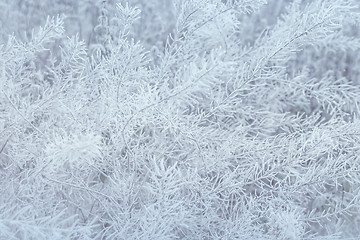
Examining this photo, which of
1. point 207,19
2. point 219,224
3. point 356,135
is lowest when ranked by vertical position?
point 219,224

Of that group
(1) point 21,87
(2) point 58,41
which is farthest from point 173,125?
(2) point 58,41

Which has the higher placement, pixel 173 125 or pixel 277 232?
pixel 173 125

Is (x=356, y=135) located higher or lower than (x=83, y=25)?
lower

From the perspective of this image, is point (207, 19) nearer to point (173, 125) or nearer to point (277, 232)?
point (173, 125)

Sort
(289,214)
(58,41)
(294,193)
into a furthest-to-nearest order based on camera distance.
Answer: (58,41), (294,193), (289,214)

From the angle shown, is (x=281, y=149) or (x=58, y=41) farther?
(x=58, y=41)

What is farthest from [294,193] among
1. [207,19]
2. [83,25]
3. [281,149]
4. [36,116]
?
[83,25]

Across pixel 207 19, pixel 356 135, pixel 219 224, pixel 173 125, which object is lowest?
pixel 219 224

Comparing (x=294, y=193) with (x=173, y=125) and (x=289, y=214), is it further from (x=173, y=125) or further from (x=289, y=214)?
(x=173, y=125)

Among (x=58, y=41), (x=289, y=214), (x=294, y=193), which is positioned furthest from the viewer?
(x=58, y=41)
